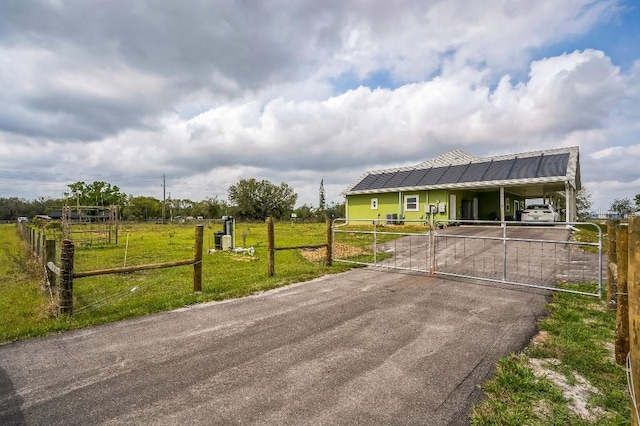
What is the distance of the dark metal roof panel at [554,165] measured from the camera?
1756 centimetres

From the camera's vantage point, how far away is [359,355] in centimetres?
384

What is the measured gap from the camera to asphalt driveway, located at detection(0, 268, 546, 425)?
111 inches

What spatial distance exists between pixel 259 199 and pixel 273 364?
54.2 meters

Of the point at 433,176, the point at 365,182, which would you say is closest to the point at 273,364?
the point at 433,176

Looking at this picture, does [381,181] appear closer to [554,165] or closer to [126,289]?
[554,165]

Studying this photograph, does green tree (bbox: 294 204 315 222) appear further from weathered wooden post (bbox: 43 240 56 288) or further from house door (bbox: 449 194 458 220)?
weathered wooden post (bbox: 43 240 56 288)

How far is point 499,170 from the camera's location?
20.2 meters

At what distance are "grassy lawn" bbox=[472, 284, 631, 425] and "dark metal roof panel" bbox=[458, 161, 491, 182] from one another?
17.1m

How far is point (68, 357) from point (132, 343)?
66 cm

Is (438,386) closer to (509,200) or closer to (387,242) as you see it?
(387,242)

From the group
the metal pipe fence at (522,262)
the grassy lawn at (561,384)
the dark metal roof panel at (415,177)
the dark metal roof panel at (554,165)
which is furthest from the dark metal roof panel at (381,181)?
the grassy lawn at (561,384)

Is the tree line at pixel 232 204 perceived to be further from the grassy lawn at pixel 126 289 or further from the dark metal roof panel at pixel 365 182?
the grassy lawn at pixel 126 289

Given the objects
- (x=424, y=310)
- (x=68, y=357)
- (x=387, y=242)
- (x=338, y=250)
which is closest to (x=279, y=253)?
(x=338, y=250)

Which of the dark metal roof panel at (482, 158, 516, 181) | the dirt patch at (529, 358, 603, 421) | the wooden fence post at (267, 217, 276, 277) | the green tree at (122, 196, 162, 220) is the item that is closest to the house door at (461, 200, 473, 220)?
the dark metal roof panel at (482, 158, 516, 181)
